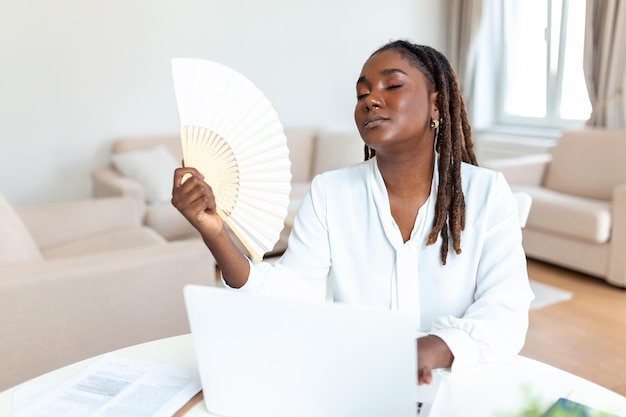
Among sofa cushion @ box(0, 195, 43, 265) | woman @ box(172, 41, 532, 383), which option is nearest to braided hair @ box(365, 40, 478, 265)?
woman @ box(172, 41, 532, 383)

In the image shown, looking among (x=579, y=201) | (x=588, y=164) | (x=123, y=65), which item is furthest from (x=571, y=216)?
(x=123, y=65)

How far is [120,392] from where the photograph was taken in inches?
38.1

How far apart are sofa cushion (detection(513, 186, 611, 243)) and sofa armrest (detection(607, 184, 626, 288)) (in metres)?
0.06

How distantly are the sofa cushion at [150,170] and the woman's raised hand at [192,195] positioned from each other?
111 inches

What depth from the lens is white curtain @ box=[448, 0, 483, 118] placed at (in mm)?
5184

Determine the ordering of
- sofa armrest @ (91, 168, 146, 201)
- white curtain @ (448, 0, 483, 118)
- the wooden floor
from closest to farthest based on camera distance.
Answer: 1. the wooden floor
2. sofa armrest @ (91, 168, 146, 201)
3. white curtain @ (448, 0, 483, 118)

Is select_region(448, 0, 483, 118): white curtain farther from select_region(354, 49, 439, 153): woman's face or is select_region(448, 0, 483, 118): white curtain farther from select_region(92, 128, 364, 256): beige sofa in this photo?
select_region(354, 49, 439, 153): woman's face

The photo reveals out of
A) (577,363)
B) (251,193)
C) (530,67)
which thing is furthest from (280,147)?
(530,67)

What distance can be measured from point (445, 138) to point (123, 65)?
345 centimetres

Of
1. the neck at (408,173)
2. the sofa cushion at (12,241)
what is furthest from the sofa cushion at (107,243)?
the neck at (408,173)

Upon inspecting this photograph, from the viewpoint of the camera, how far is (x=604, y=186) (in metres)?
3.81

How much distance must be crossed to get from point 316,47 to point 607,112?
2.23 m

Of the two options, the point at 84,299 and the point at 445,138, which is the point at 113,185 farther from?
the point at 445,138

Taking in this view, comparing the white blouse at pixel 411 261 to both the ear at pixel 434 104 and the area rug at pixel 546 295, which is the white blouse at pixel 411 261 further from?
the area rug at pixel 546 295
